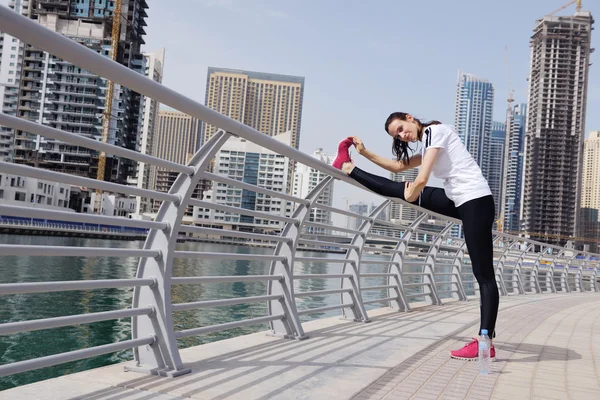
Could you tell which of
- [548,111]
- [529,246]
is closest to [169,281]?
[529,246]

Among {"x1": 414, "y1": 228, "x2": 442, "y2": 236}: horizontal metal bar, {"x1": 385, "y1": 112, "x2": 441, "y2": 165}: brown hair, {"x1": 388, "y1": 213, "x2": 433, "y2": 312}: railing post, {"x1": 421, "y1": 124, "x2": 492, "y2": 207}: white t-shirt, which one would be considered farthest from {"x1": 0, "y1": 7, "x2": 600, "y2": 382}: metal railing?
{"x1": 414, "y1": 228, "x2": 442, "y2": 236}: horizontal metal bar

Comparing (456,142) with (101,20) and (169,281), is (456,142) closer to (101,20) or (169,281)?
(169,281)

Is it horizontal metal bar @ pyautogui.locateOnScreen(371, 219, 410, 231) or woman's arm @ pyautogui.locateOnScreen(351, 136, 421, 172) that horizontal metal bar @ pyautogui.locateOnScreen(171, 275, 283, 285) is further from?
horizontal metal bar @ pyautogui.locateOnScreen(371, 219, 410, 231)

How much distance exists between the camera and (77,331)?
6609 millimetres

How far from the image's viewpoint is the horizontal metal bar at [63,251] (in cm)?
209

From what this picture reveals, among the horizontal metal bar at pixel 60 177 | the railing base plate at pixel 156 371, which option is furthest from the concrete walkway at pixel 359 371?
the horizontal metal bar at pixel 60 177

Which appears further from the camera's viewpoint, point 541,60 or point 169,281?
point 541,60

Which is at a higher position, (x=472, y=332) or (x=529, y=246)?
(x=529, y=246)

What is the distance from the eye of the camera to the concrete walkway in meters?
2.72

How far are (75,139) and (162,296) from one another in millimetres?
1015

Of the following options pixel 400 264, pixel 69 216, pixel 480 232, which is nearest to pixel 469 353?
pixel 480 232

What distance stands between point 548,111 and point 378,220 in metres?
169

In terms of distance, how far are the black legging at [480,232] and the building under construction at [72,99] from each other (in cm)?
11095

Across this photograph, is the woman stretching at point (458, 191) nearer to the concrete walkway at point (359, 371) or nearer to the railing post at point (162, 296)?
the concrete walkway at point (359, 371)
